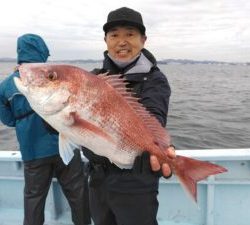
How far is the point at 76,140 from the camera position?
2562 mm

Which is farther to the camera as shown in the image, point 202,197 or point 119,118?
point 202,197

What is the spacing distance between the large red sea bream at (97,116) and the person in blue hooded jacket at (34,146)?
176 centimetres

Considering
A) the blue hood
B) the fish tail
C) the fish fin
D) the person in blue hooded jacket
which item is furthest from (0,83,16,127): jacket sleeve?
the fish tail

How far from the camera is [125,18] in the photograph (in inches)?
127

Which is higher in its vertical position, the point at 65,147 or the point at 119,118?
the point at 119,118

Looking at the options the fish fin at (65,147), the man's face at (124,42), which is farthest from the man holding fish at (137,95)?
the fish fin at (65,147)

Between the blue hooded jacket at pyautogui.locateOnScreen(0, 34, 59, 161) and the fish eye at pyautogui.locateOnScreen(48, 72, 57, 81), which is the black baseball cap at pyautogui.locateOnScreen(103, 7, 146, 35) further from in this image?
the blue hooded jacket at pyautogui.locateOnScreen(0, 34, 59, 161)

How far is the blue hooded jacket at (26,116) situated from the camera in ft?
14.3

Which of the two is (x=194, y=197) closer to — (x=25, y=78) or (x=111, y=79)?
(x=111, y=79)

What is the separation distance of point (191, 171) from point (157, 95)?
0.75m

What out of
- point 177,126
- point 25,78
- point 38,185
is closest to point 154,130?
point 25,78

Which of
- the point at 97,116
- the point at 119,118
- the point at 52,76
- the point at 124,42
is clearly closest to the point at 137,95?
the point at 124,42

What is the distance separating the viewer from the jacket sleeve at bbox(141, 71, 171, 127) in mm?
3090

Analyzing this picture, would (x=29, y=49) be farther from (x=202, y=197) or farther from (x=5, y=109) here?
(x=202, y=197)
